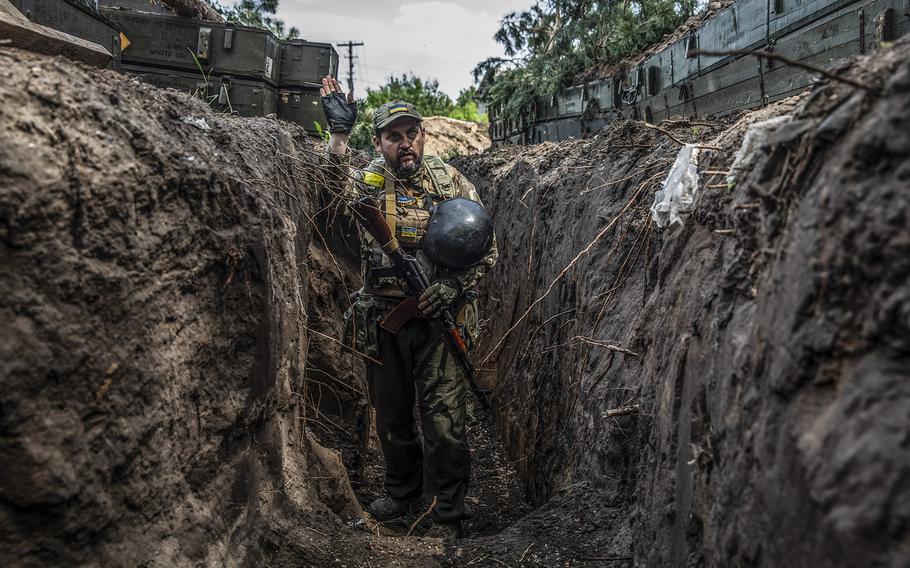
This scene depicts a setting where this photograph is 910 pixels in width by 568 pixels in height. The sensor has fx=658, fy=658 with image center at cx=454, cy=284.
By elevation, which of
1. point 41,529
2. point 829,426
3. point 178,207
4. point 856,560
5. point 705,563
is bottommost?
point 705,563

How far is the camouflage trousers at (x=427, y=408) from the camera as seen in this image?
4.29 metres

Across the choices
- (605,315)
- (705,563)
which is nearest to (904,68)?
(705,563)

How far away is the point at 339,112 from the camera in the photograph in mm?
4496

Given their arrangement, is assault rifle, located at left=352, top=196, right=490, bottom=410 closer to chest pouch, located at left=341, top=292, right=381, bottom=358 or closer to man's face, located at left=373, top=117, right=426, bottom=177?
chest pouch, located at left=341, top=292, right=381, bottom=358

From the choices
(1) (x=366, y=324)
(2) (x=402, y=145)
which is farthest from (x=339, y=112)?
(1) (x=366, y=324)

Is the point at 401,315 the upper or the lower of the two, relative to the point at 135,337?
upper

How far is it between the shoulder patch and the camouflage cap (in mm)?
313

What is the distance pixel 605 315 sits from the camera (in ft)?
12.1

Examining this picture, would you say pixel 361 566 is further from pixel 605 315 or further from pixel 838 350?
pixel 838 350

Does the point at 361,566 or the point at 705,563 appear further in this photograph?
the point at 361,566

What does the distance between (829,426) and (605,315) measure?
2.49 metres

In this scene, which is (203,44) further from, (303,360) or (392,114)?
(303,360)

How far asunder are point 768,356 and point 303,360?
287cm

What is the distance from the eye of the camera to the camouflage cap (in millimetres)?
4316
